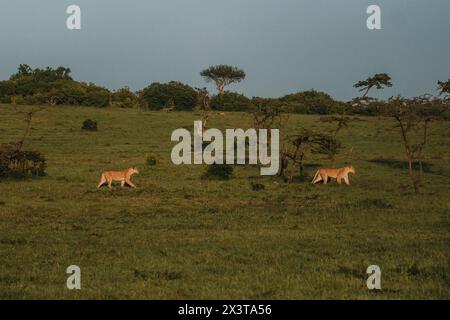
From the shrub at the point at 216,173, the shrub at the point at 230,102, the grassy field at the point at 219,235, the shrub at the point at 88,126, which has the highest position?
the shrub at the point at 230,102

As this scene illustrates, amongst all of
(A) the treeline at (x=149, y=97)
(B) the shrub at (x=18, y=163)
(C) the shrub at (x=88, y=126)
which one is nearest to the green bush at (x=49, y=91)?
(A) the treeline at (x=149, y=97)

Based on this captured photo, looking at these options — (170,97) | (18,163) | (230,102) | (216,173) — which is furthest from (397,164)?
(230,102)

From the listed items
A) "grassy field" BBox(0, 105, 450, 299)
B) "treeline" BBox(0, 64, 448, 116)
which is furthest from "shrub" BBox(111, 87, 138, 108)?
"grassy field" BBox(0, 105, 450, 299)

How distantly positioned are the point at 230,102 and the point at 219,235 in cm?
5355

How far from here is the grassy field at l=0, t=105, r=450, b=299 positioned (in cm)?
923

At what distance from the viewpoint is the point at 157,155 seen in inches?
1374

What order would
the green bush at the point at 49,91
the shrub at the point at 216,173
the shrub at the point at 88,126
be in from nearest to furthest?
the shrub at the point at 216,173, the shrub at the point at 88,126, the green bush at the point at 49,91

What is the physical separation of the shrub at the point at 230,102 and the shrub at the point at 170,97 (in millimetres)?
3151

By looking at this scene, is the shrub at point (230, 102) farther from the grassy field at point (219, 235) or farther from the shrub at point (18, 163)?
the shrub at point (18, 163)

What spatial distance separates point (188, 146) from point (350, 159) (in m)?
11.7

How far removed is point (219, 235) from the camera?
46.4ft

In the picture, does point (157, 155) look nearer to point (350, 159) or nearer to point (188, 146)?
point (188, 146)

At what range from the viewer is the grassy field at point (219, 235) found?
30.3 ft
